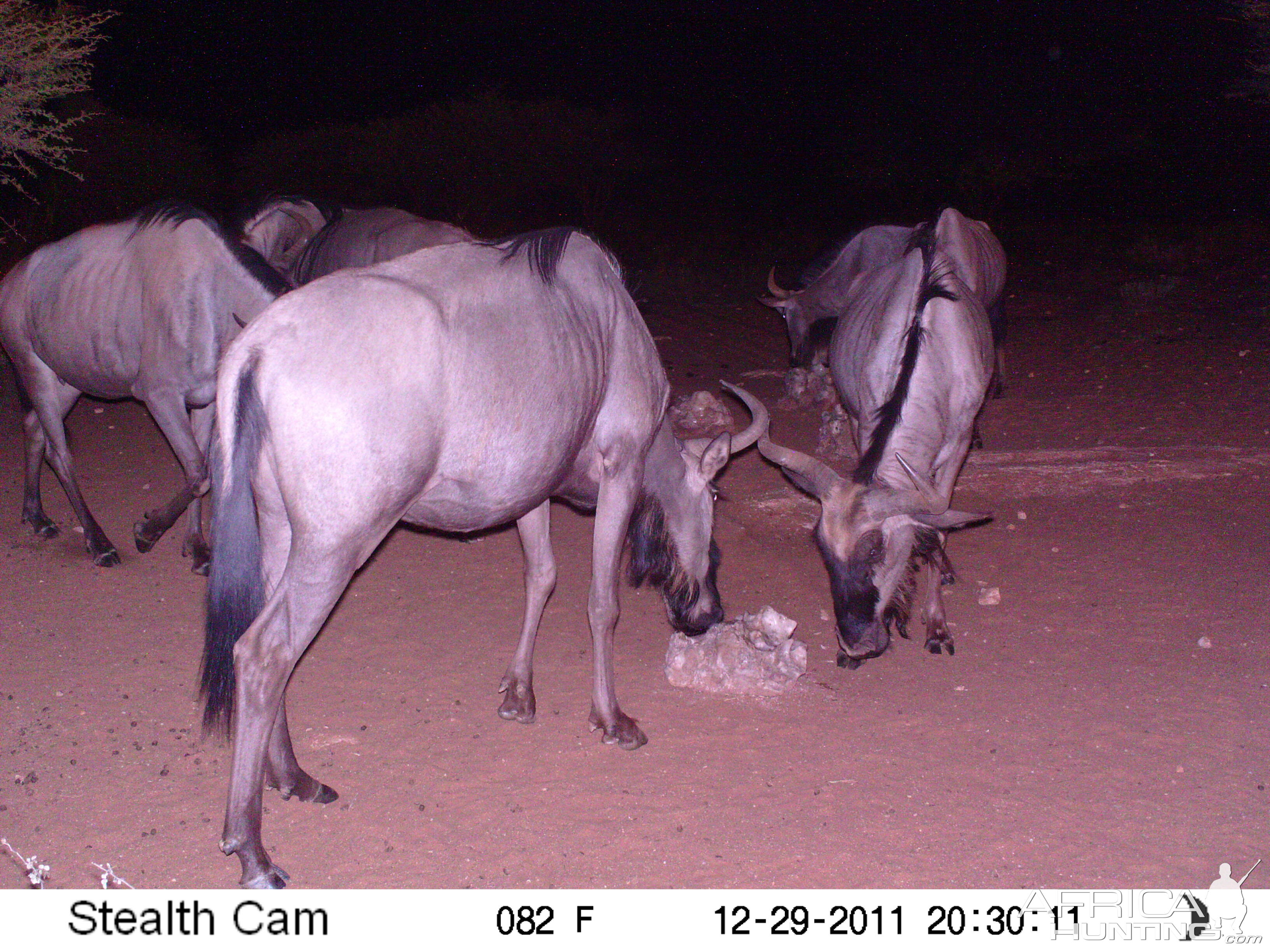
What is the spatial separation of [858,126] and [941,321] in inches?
761

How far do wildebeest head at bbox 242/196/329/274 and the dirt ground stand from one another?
5.73ft

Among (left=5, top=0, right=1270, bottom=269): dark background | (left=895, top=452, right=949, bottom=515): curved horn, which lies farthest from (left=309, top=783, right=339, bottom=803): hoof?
(left=5, top=0, right=1270, bottom=269): dark background

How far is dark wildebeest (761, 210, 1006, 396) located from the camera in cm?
695

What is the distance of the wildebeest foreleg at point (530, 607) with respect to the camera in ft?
15.0

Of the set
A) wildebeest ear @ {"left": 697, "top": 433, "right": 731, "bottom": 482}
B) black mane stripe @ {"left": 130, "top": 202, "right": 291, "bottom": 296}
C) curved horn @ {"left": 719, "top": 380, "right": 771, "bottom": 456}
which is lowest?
wildebeest ear @ {"left": 697, "top": 433, "right": 731, "bottom": 482}

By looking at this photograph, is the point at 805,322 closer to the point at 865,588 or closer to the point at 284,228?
the point at 284,228

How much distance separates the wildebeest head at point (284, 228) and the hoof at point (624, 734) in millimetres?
4375

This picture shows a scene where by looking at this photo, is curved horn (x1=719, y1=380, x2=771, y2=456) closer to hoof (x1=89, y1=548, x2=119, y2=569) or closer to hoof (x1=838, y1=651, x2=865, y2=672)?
hoof (x1=838, y1=651, x2=865, y2=672)

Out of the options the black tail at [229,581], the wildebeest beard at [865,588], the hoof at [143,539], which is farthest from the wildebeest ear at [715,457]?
the hoof at [143,539]

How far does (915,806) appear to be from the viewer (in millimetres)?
3869

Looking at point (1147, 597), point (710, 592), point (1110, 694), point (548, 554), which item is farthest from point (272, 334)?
point (1147, 597)

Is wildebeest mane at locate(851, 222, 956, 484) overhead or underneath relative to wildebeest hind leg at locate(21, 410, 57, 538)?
overhead

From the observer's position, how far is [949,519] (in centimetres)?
457

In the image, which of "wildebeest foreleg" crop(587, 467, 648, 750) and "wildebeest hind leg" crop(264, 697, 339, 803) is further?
"wildebeest foreleg" crop(587, 467, 648, 750)
